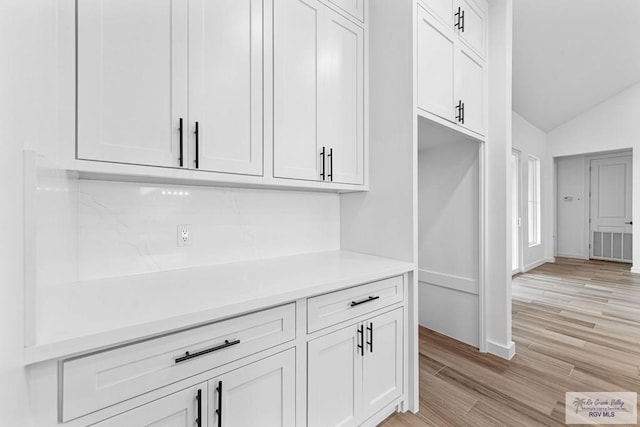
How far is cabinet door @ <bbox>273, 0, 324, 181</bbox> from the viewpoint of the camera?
149cm

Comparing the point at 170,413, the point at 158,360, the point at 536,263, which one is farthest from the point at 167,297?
the point at 536,263

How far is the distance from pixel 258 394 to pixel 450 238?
6.90 ft

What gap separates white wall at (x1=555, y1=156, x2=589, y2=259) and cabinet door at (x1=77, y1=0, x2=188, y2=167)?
792cm

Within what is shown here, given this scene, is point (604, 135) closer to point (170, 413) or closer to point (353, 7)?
point (353, 7)

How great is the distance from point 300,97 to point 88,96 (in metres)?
0.95

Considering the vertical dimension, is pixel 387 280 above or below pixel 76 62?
below

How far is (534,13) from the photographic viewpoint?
3215 mm

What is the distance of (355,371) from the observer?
139 cm

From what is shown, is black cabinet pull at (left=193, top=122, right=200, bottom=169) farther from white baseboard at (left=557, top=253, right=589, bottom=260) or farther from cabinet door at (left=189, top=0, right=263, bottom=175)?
white baseboard at (left=557, top=253, right=589, bottom=260)

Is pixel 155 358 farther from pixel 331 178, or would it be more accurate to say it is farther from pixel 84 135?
pixel 331 178

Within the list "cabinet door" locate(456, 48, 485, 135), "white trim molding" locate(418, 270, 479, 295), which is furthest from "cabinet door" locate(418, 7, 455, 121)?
"white trim molding" locate(418, 270, 479, 295)

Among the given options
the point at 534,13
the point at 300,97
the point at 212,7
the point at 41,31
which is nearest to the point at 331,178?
the point at 300,97

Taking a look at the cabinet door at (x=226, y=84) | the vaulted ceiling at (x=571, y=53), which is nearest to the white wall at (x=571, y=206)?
the vaulted ceiling at (x=571, y=53)

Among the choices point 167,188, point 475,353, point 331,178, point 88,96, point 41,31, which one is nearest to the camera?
point 41,31
